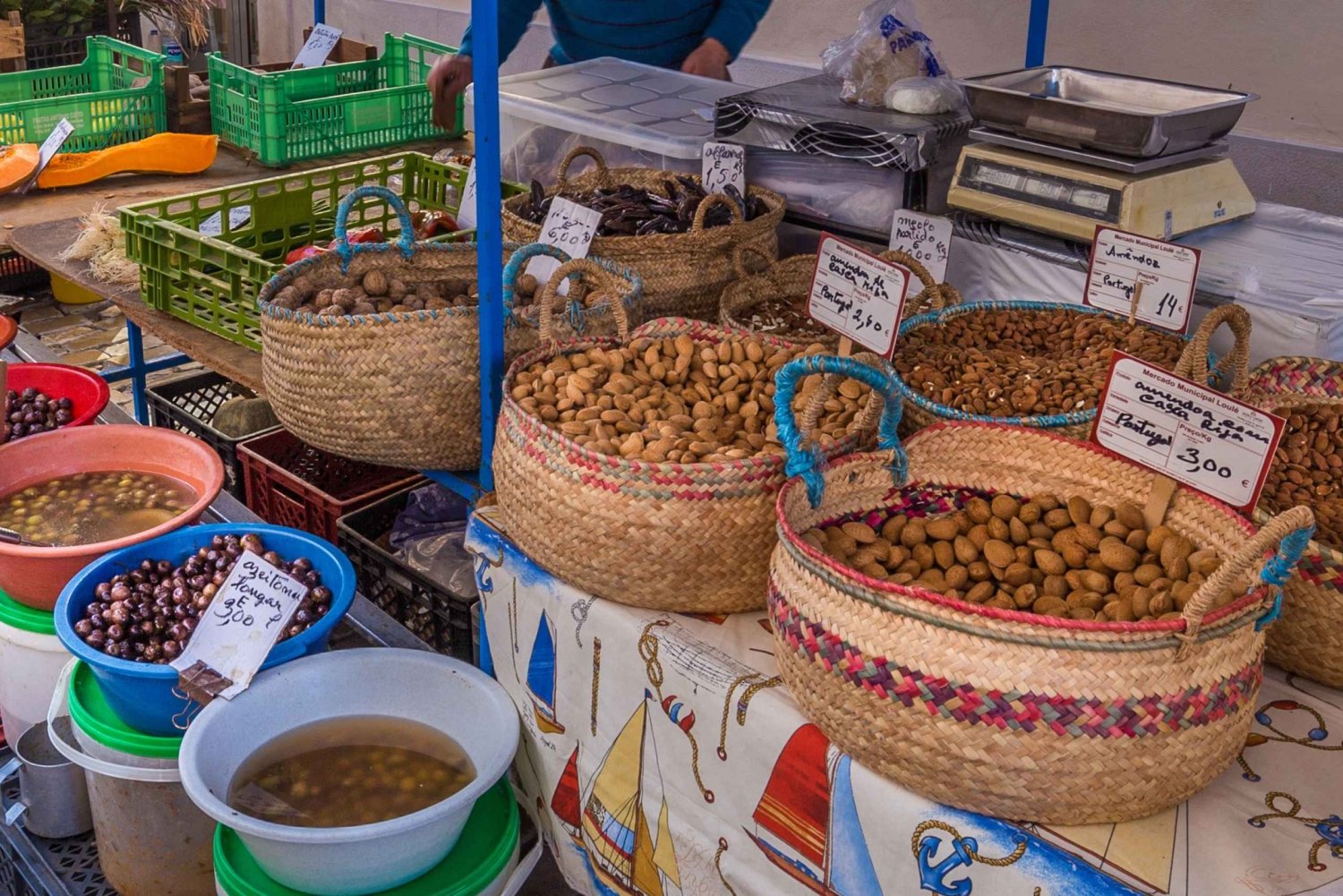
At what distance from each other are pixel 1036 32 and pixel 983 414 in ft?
5.21

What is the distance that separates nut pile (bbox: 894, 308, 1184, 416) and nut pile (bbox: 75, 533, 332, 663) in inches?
39.6

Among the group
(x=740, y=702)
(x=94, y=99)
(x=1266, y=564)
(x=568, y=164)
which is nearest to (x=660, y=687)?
(x=740, y=702)

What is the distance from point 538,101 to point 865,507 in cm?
161

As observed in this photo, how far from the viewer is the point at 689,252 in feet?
7.25

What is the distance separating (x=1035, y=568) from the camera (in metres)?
1.38

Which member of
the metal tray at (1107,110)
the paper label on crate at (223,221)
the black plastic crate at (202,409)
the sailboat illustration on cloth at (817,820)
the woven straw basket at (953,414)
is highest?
the metal tray at (1107,110)

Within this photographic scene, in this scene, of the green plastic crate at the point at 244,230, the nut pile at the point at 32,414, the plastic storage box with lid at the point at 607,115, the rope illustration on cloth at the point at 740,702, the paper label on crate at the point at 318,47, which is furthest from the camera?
the paper label on crate at the point at 318,47

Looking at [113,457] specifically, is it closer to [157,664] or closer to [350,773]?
[157,664]

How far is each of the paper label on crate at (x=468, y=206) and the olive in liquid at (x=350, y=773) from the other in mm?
1307

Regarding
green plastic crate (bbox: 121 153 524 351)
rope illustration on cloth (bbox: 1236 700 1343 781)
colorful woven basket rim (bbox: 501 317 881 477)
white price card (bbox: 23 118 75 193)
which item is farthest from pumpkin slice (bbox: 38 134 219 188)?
rope illustration on cloth (bbox: 1236 700 1343 781)

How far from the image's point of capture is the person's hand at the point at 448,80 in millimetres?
3465

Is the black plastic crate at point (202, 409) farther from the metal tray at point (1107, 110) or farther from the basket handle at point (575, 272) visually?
the metal tray at point (1107, 110)

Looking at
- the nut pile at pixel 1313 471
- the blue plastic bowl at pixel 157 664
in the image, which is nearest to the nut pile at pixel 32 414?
the blue plastic bowl at pixel 157 664

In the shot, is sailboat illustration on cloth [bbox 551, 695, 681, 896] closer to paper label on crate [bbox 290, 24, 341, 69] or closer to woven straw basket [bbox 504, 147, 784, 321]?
woven straw basket [bbox 504, 147, 784, 321]
